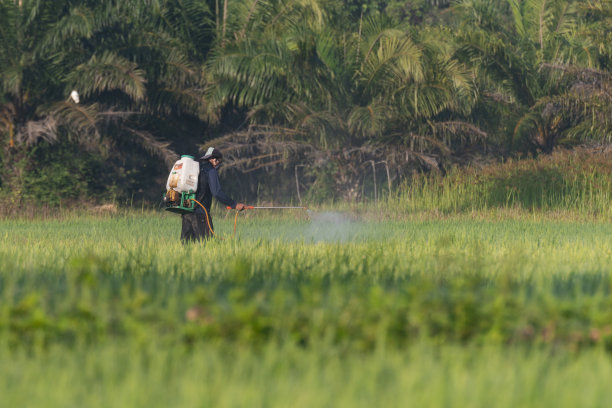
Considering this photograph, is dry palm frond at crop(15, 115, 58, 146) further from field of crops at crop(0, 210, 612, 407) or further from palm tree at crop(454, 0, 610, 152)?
field of crops at crop(0, 210, 612, 407)

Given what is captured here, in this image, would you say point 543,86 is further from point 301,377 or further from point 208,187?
point 301,377

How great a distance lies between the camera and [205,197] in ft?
34.4

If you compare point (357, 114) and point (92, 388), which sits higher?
point (357, 114)

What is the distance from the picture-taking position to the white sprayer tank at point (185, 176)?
9945 mm

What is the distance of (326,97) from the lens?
18.5 metres

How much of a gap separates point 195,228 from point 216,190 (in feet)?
1.98

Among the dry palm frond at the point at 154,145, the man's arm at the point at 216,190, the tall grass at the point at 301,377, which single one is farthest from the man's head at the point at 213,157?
the dry palm frond at the point at 154,145

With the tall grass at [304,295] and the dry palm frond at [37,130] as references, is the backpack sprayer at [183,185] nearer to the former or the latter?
the tall grass at [304,295]

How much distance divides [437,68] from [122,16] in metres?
6.56

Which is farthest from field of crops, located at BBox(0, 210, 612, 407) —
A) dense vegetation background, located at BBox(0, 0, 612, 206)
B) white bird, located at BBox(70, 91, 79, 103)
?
dense vegetation background, located at BBox(0, 0, 612, 206)

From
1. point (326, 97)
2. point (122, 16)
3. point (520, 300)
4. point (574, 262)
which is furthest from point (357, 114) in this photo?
point (520, 300)

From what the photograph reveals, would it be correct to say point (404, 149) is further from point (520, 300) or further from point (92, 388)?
point (92, 388)

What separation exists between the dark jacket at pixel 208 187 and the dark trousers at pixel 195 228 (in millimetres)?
107

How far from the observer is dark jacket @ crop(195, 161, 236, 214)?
10.2m
